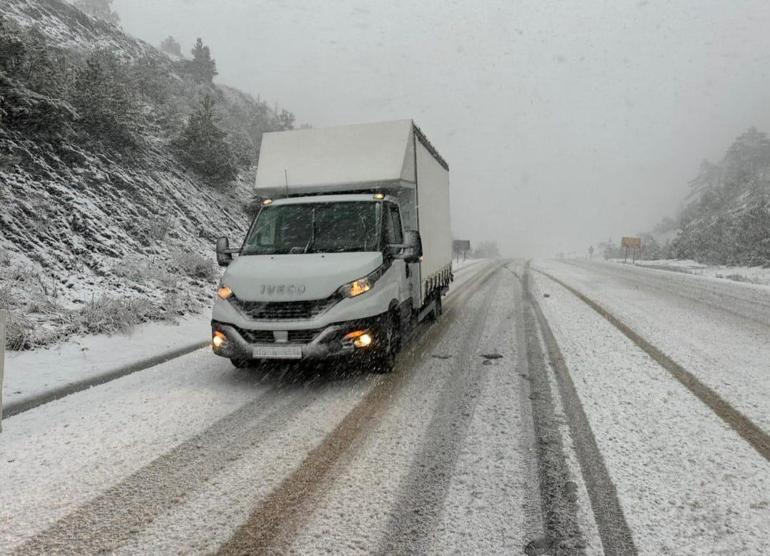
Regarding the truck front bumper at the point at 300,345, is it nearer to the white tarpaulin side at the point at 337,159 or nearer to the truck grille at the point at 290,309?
the truck grille at the point at 290,309

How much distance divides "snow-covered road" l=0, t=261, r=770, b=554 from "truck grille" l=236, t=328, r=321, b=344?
0.57 m

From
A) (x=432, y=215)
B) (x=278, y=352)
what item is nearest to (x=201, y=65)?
(x=432, y=215)

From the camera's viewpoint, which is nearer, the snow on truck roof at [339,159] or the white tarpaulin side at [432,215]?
the snow on truck roof at [339,159]

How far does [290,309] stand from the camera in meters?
4.71

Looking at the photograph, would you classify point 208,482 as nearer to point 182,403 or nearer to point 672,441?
point 182,403

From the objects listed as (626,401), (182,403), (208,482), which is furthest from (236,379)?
(626,401)

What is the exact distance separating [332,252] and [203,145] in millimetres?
14215

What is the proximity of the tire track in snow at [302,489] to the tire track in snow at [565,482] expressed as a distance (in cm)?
129

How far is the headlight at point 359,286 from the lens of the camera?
4.81m

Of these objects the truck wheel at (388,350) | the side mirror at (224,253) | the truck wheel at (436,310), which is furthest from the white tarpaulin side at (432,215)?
the side mirror at (224,253)

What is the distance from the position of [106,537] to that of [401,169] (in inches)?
206

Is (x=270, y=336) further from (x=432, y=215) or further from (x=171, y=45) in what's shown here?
(x=171, y=45)

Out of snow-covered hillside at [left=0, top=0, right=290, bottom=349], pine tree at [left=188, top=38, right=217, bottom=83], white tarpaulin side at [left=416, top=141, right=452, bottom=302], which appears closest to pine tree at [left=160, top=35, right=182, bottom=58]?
pine tree at [left=188, top=38, right=217, bottom=83]

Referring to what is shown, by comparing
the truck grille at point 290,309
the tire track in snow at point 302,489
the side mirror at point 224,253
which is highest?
the side mirror at point 224,253
